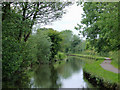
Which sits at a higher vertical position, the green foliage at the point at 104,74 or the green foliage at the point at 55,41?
the green foliage at the point at 55,41

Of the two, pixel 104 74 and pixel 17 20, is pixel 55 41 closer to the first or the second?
pixel 104 74

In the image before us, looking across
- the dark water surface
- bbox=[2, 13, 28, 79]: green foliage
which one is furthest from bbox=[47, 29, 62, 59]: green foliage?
bbox=[2, 13, 28, 79]: green foliage

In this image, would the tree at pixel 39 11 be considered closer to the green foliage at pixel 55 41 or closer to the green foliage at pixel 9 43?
the green foliage at pixel 9 43

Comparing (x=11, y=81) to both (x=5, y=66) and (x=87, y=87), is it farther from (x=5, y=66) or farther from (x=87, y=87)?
(x=87, y=87)

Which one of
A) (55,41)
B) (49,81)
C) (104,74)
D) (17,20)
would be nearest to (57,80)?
(49,81)

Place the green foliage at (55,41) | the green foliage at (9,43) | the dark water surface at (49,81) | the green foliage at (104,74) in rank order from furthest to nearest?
1. the green foliage at (55,41)
2. the dark water surface at (49,81)
3. the green foliage at (104,74)
4. the green foliage at (9,43)

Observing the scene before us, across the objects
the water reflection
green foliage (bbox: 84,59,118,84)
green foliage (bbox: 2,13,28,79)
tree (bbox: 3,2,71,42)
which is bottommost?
the water reflection

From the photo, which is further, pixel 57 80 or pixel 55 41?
pixel 55 41

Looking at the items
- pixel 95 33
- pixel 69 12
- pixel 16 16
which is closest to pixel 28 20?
pixel 16 16

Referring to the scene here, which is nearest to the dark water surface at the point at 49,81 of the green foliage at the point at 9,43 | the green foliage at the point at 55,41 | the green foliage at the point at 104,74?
the green foliage at the point at 104,74

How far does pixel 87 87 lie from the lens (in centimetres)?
660

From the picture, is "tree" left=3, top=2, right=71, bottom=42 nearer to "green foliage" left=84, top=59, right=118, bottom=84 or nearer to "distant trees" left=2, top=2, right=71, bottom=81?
"distant trees" left=2, top=2, right=71, bottom=81

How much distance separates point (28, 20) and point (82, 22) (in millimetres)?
3984

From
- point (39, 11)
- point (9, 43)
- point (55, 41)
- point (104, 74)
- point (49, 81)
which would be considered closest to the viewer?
point (9, 43)
